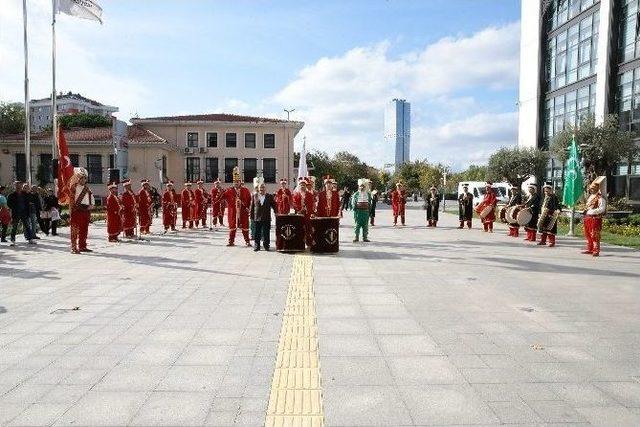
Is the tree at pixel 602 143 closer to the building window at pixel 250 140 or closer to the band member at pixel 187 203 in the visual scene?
the band member at pixel 187 203

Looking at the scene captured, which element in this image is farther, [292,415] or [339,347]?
[339,347]

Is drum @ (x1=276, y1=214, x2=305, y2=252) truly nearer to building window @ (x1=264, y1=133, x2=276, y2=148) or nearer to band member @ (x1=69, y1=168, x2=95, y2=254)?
band member @ (x1=69, y1=168, x2=95, y2=254)

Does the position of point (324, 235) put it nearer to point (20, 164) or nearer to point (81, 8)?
point (81, 8)

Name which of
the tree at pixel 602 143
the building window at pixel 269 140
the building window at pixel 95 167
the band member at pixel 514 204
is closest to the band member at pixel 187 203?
the band member at pixel 514 204

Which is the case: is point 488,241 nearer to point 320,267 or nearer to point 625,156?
point 320,267

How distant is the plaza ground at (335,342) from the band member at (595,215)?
1790 mm

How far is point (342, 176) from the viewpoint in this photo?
73000mm

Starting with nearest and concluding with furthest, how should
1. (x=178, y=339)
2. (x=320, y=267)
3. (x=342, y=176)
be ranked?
1. (x=178, y=339)
2. (x=320, y=267)
3. (x=342, y=176)

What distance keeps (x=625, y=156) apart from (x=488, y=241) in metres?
16.7

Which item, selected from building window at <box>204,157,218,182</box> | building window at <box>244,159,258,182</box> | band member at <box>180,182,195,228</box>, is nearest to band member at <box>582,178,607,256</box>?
band member at <box>180,182,195,228</box>

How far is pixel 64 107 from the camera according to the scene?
371 ft

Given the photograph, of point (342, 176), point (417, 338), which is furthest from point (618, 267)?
point (342, 176)

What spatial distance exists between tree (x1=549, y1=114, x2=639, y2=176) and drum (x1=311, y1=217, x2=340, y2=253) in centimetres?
1839

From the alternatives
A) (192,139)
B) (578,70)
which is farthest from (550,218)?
(192,139)
